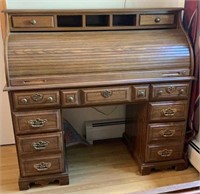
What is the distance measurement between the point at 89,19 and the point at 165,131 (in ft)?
3.27

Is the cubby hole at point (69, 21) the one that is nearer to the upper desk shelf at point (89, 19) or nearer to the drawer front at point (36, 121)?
the upper desk shelf at point (89, 19)

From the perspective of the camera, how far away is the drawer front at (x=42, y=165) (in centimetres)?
171

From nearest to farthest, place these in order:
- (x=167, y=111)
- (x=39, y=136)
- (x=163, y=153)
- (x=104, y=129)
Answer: (x=39, y=136), (x=167, y=111), (x=163, y=153), (x=104, y=129)

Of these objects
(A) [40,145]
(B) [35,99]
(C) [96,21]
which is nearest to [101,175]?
(A) [40,145]

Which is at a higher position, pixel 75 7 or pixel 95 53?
pixel 75 7

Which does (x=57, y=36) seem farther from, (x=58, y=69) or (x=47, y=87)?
(x=47, y=87)

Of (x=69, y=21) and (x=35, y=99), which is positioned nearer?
(x=35, y=99)

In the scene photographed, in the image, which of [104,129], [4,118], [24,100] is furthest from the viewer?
[104,129]

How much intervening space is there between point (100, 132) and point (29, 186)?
0.83 metres

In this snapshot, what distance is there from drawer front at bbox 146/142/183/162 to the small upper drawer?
1150 mm

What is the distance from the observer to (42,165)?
174 centimetres

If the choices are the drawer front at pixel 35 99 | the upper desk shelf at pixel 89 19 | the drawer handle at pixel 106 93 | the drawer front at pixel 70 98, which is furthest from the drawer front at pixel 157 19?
the drawer front at pixel 35 99

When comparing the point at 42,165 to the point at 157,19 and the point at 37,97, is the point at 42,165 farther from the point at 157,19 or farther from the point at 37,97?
the point at 157,19

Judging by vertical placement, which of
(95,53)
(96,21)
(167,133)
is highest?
(96,21)
